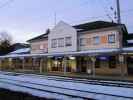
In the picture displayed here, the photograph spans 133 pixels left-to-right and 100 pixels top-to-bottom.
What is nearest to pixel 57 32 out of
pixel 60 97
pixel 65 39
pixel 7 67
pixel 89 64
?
pixel 65 39

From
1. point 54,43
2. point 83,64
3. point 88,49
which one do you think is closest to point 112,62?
point 88,49

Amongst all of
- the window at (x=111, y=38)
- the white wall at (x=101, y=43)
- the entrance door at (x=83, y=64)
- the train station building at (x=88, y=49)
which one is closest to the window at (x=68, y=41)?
the train station building at (x=88, y=49)

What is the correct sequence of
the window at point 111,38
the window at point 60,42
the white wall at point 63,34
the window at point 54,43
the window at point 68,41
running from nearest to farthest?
the window at point 111,38 → the white wall at point 63,34 → the window at point 68,41 → the window at point 60,42 → the window at point 54,43

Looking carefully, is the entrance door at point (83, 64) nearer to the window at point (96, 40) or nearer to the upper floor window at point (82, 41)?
the upper floor window at point (82, 41)

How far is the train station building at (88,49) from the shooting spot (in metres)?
27.0

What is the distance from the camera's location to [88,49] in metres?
31.9

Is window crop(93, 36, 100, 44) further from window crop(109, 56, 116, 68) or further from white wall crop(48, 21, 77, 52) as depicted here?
window crop(109, 56, 116, 68)

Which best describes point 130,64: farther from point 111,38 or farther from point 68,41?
point 68,41

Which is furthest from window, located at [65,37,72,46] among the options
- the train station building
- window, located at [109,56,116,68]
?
window, located at [109,56,116,68]

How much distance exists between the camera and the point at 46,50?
1505 inches

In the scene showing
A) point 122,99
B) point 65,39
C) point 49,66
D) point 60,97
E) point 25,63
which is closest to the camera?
point 122,99

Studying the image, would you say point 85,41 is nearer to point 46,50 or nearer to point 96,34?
point 96,34

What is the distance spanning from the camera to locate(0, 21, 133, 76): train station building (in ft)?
88.4

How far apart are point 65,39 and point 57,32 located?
210cm
